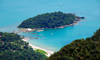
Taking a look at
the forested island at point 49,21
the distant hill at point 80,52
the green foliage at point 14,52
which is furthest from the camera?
the forested island at point 49,21

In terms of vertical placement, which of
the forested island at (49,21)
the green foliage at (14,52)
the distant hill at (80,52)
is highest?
the forested island at (49,21)

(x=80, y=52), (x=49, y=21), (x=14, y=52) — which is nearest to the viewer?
(x=80, y=52)

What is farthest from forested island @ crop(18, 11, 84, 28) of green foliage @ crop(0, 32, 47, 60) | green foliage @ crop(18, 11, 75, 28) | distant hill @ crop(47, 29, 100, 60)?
distant hill @ crop(47, 29, 100, 60)

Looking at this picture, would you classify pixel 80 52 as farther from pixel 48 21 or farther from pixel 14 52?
pixel 48 21

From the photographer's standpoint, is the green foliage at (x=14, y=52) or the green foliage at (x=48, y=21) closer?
the green foliage at (x=14, y=52)

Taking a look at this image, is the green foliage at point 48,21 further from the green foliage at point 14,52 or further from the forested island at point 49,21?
the green foliage at point 14,52

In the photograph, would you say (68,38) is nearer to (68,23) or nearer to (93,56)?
(68,23)

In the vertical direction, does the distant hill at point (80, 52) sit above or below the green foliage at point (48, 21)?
below

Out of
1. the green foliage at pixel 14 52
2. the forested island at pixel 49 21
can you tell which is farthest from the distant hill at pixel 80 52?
the forested island at pixel 49 21

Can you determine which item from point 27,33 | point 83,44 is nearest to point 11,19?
point 27,33

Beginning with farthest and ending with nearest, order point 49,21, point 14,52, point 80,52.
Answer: point 49,21 < point 14,52 < point 80,52

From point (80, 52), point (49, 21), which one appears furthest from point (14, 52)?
point (49, 21)

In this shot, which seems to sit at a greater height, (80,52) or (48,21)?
(48,21)
